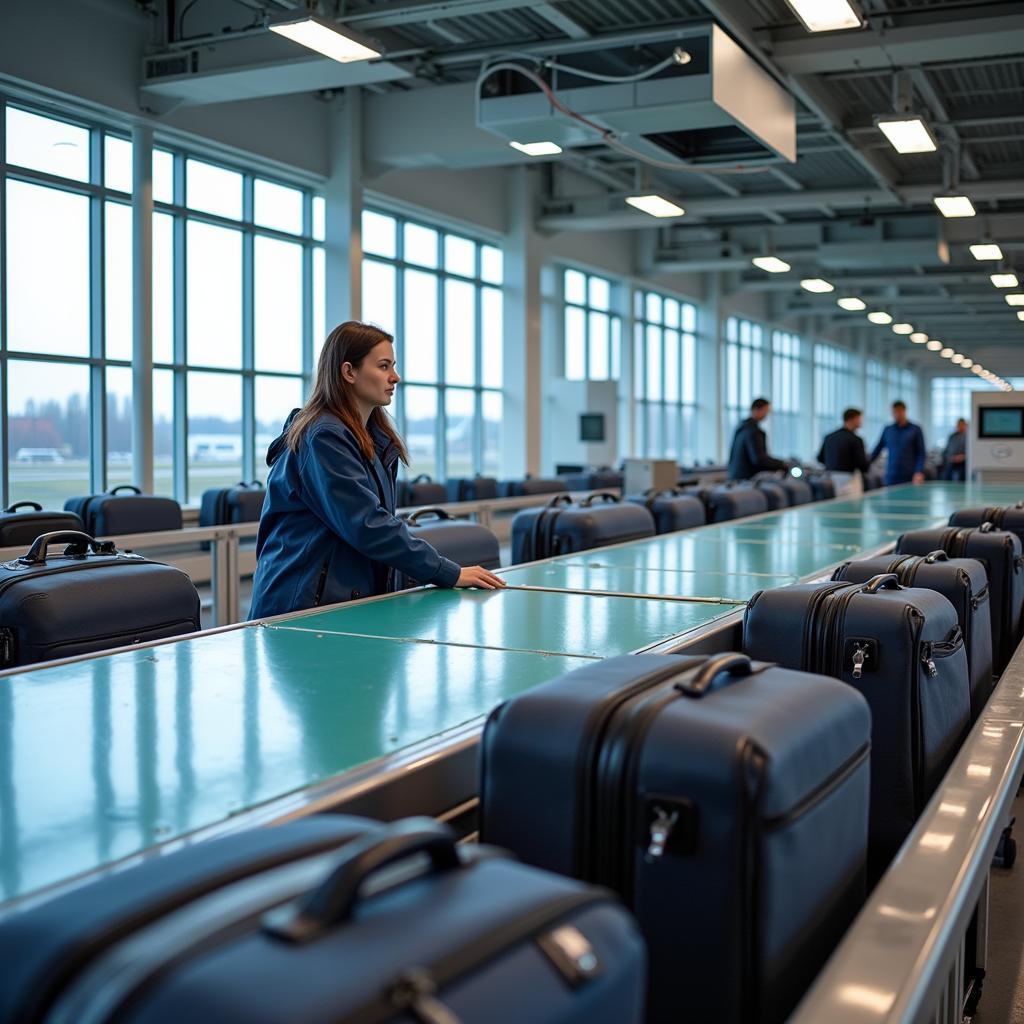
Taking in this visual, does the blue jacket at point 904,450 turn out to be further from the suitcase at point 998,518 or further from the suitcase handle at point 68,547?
the suitcase handle at point 68,547

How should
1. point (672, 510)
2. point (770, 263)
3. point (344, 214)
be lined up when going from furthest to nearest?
point (770, 263), point (344, 214), point (672, 510)

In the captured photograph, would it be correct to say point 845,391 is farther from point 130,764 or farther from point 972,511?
point 130,764

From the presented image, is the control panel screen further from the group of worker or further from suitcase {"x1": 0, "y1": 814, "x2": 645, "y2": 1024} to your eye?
suitcase {"x1": 0, "y1": 814, "x2": 645, "y2": 1024}

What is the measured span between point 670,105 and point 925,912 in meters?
5.81

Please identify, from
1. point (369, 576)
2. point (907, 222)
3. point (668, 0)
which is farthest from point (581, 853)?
point (907, 222)

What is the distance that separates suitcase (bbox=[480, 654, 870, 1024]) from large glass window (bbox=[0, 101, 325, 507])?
8.06 m

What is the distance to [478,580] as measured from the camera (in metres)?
3.09

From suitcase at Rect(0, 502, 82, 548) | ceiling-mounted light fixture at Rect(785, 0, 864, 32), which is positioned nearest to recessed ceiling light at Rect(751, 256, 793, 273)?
ceiling-mounted light fixture at Rect(785, 0, 864, 32)

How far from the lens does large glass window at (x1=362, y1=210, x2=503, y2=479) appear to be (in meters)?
12.6

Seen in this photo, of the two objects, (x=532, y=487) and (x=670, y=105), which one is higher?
(x=670, y=105)

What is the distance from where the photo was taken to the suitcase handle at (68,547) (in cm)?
262

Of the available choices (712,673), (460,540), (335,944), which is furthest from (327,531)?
(335,944)

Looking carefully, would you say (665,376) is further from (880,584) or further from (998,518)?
(880,584)

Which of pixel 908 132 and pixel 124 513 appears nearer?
pixel 124 513
